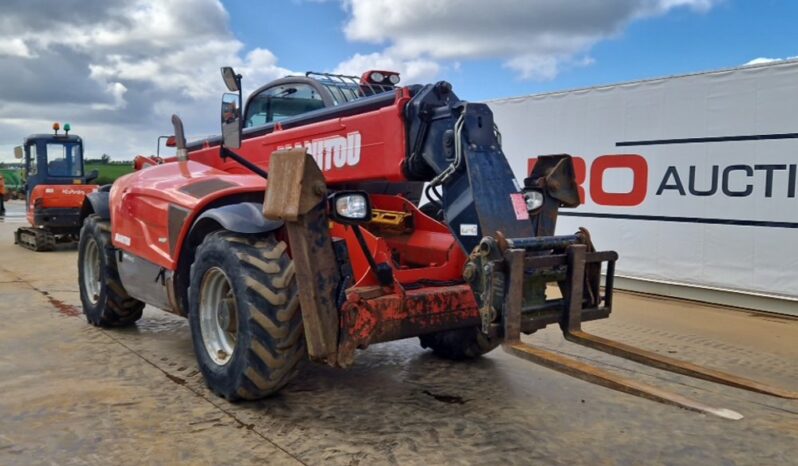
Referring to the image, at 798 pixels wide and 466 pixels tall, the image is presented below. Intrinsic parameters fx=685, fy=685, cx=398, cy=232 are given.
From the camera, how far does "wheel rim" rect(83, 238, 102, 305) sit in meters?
6.96

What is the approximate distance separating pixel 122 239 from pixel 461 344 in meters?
3.07

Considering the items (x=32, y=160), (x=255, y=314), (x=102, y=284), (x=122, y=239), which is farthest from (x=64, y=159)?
(x=255, y=314)

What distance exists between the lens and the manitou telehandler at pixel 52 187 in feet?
47.0

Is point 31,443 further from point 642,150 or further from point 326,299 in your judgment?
point 642,150

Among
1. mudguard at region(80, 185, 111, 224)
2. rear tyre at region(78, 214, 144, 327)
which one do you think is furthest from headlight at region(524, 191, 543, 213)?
mudguard at region(80, 185, 111, 224)

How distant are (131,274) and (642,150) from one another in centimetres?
667

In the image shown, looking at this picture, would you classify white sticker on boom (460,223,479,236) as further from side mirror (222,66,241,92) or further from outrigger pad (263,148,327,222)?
side mirror (222,66,241,92)

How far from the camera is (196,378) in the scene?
5.02 metres

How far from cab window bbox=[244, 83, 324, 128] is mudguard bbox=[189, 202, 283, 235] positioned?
5.50 feet

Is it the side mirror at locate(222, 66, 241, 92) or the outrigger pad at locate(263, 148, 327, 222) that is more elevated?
the side mirror at locate(222, 66, 241, 92)

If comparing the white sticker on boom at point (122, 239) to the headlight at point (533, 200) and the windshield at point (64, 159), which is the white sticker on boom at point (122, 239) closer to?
the headlight at point (533, 200)

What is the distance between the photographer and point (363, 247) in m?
4.08

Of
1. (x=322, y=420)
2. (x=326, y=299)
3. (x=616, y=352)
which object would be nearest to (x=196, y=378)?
(x=322, y=420)

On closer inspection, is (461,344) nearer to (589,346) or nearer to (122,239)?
(589,346)
